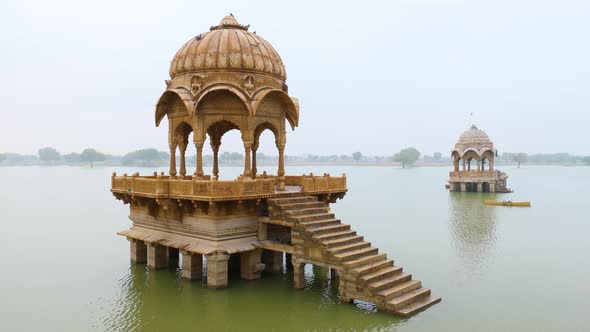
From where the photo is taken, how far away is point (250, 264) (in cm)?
1560

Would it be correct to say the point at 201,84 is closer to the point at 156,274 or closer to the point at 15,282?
the point at 156,274

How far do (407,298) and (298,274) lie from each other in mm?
3344

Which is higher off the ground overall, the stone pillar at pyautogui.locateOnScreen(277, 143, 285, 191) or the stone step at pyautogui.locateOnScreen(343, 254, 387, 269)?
the stone pillar at pyautogui.locateOnScreen(277, 143, 285, 191)

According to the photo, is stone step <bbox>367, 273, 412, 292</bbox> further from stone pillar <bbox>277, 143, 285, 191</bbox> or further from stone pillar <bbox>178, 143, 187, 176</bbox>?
stone pillar <bbox>178, 143, 187, 176</bbox>

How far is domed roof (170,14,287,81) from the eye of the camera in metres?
16.3

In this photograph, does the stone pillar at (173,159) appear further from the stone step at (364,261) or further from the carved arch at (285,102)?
the stone step at (364,261)

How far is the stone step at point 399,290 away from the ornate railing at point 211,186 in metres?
4.72

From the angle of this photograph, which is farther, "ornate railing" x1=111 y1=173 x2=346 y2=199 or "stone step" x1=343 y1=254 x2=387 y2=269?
"ornate railing" x1=111 y1=173 x2=346 y2=199

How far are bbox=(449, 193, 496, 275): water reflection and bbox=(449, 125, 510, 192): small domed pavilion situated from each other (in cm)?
1263

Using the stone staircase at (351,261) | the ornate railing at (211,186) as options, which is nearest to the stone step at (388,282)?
the stone staircase at (351,261)

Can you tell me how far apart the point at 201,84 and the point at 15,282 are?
9.12 metres

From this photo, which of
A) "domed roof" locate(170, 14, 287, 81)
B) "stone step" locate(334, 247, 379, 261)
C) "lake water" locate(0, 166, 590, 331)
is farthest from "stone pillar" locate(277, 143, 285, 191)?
"stone step" locate(334, 247, 379, 261)

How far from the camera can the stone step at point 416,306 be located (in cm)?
1213

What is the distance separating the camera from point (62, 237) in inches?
1018
